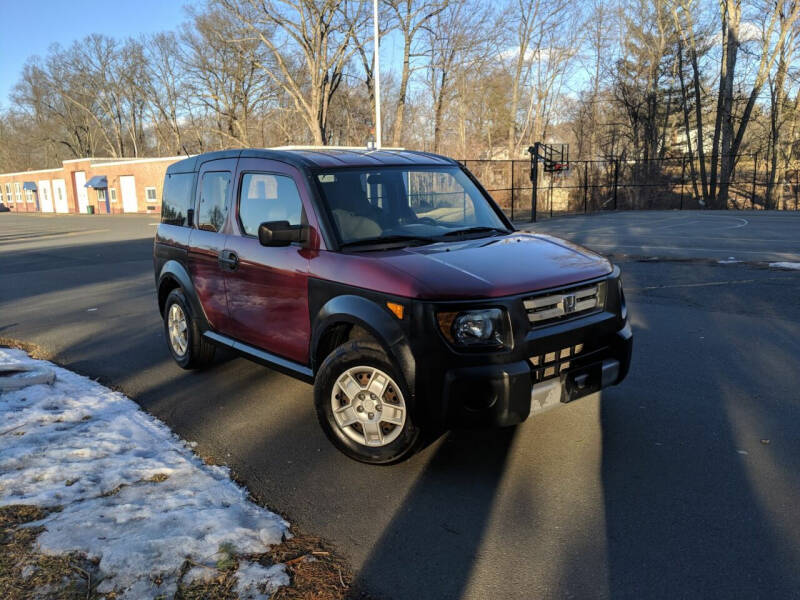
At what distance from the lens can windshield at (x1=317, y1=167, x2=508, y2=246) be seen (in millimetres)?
4301

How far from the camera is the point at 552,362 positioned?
368cm

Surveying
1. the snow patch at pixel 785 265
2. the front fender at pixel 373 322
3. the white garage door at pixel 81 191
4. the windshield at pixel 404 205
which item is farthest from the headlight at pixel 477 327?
the white garage door at pixel 81 191

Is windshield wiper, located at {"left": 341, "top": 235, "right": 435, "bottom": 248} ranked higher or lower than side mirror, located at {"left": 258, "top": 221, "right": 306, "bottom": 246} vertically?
lower

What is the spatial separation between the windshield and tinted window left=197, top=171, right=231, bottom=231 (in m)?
1.23

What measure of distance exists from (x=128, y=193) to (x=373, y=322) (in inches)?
2202

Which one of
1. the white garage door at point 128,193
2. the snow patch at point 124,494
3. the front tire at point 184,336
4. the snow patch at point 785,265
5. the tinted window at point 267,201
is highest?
the white garage door at point 128,193

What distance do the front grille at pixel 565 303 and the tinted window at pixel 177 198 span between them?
360 cm

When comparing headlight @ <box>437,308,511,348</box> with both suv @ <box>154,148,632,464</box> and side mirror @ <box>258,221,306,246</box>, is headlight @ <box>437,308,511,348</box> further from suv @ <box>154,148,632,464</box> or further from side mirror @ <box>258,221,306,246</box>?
side mirror @ <box>258,221,306,246</box>

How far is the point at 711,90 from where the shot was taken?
139 ft

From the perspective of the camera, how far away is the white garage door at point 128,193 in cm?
5294

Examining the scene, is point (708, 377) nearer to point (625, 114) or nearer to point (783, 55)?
point (783, 55)

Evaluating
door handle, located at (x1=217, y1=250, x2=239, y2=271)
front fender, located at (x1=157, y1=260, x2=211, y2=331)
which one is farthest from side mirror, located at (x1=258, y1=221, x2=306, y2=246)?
front fender, located at (x1=157, y1=260, x2=211, y2=331)

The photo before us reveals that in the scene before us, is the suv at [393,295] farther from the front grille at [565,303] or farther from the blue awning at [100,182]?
the blue awning at [100,182]

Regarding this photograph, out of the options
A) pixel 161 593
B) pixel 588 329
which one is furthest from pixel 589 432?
pixel 161 593
